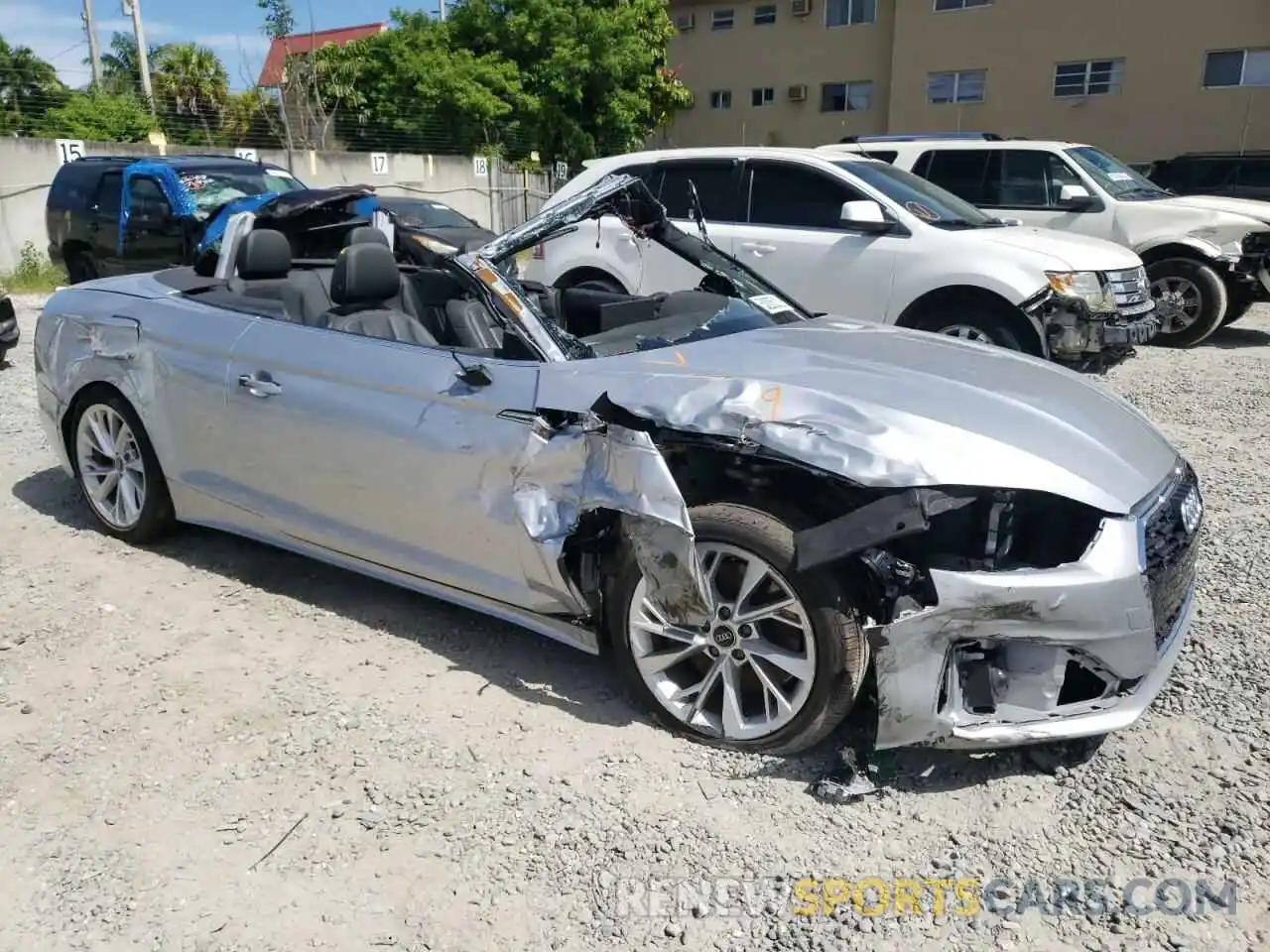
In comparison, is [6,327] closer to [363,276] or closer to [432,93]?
[363,276]

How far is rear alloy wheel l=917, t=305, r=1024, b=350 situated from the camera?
7.23 m

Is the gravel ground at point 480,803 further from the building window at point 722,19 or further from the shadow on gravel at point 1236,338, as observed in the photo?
the building window at point 722,19

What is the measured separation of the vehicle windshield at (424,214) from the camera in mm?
13664

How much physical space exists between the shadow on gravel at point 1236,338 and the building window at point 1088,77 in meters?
15.2

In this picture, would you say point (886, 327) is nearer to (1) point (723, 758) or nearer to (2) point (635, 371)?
(2) point (635, 371)

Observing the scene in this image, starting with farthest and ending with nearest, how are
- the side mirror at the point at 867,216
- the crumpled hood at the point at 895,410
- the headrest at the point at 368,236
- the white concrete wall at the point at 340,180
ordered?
the white concrete wall at the point at 340,180 < the side mirror at the point at 867,216 < the headrest at the point at 368,236 < the crumpled hood at the point at 895,410

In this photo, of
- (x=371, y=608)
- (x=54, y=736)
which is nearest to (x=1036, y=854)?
(x=371, y=608)

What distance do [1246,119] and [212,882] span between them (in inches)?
1021

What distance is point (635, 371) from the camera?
3.24 metres

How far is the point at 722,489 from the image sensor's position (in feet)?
10.2

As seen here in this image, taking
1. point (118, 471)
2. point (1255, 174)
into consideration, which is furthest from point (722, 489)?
point (1255, 174)

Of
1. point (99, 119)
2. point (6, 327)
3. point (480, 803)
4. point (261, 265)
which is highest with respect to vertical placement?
point (99, 119)

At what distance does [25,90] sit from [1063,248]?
88.4ft

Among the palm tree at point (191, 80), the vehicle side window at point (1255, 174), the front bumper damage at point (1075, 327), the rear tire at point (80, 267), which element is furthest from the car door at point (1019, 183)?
the palm tree at point (191, 80)
